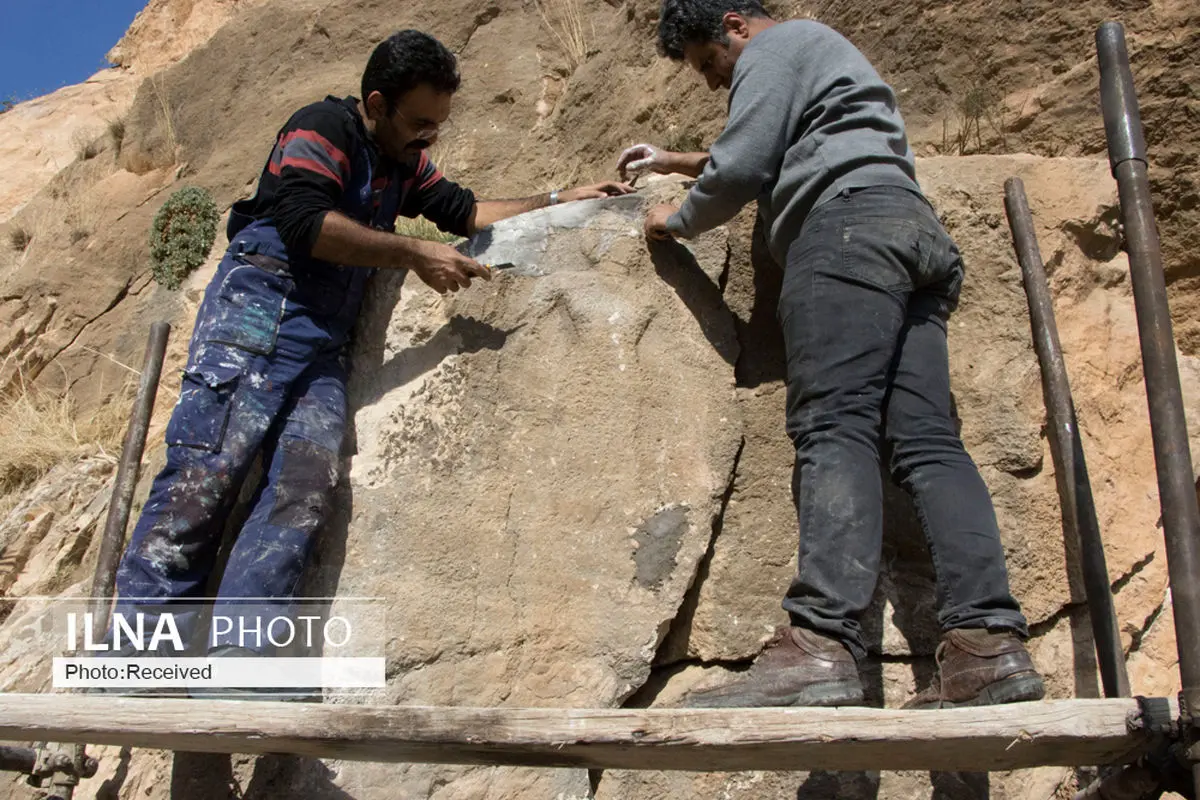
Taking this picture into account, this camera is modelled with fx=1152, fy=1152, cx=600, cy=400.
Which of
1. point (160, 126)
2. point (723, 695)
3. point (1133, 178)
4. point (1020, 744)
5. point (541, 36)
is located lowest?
point (1020, 744)

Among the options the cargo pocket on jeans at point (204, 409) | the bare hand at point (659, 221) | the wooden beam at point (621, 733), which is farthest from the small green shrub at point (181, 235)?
the wooden beam at point (621, 733)

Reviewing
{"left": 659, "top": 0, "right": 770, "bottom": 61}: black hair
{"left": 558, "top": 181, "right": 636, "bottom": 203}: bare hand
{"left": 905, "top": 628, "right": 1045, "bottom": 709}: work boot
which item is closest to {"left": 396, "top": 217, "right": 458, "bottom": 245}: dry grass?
{"left": 558, "top": 181, "right": 636, "bottom": 203}: bare hand

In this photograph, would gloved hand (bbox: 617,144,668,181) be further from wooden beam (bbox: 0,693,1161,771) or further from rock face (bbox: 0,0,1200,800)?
wooden beam (bbox: 0,693,1161,771)

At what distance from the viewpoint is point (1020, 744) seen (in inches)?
99.4

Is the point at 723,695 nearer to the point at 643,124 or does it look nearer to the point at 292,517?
the point at 292,517

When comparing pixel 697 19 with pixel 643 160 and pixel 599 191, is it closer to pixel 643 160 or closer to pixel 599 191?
pixel 643 160

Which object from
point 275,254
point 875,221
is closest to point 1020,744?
point 875,221

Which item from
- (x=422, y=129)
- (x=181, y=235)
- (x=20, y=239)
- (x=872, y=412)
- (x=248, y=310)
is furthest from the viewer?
(x=20, y=239)

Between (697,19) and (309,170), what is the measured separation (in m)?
1.34

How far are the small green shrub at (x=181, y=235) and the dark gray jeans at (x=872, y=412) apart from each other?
564 centimetres

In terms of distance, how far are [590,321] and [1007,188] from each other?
1479 millimetres

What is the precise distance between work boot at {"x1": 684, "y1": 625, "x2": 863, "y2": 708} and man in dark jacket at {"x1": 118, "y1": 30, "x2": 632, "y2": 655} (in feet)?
4.60

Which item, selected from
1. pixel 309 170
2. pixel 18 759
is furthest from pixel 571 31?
pixel 18 759

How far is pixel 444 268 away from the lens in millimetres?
3768
